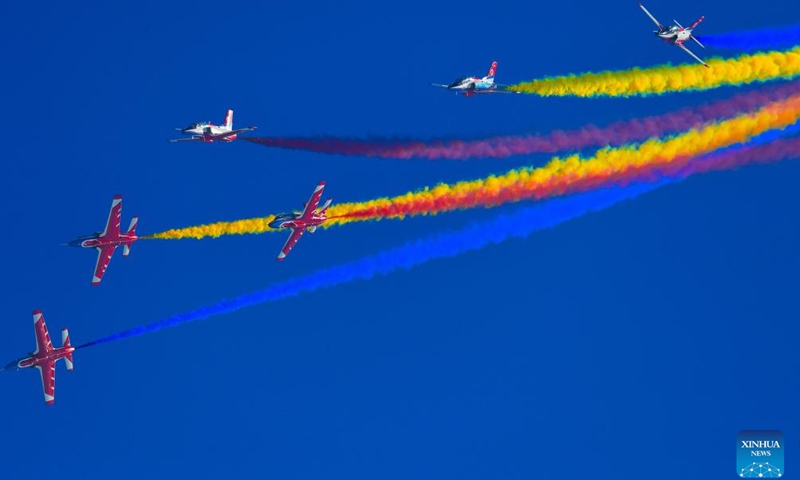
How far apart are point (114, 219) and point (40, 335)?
277 inches

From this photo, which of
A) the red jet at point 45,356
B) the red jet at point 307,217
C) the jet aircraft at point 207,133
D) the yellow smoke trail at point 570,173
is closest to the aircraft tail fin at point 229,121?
the jet aircraft at point 207,133

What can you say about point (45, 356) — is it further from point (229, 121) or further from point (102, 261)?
point (229, 121)

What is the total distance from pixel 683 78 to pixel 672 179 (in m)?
4.43

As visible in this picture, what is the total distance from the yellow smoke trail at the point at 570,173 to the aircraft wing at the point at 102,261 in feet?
39.6

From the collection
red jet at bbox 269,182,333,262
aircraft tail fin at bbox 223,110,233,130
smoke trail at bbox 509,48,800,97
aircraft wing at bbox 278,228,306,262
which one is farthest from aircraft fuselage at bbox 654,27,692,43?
aircraft tail fin at bbox 223,110,233,130

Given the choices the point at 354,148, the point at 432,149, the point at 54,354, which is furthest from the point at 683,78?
the point at 54,354

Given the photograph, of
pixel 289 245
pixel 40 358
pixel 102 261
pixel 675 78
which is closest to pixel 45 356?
pixel 40 358

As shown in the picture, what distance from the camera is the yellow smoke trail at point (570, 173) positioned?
5253cm

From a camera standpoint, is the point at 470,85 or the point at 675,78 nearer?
the point at 675,78

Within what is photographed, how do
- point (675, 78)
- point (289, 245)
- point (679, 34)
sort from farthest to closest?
point (289, 245) → point (679, 34) → point (675, 78)

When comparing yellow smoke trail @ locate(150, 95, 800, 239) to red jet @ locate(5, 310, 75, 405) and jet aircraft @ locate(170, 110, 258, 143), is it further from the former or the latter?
red jet @ locate(5, 310, 75, 405)

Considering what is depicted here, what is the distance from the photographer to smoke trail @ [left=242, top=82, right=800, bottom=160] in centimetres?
5312

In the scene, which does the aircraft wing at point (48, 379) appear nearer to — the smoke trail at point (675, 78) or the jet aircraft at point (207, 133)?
the jet aircraft at point (207, 133)

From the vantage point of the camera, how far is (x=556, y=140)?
5544cm
